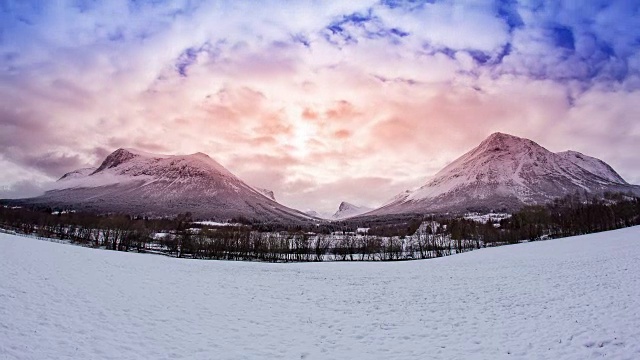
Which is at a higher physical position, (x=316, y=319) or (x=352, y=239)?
(x=352, y=239)

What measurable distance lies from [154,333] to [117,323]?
2.65 m

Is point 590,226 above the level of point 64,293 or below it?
above

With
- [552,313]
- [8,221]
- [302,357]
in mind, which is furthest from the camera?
[8,221]

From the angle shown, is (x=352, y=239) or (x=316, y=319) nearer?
(x=316, y=319)

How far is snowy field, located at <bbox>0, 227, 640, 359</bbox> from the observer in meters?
16.2

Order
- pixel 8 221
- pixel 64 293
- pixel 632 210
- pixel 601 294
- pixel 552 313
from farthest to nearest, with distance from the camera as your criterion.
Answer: pixel 8 221 < pixel 632 210 < pixel 64 293 < pixel 601 294 < pixel 552 313

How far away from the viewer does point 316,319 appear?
2367 centimetres

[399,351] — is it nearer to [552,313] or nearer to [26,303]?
[552,313]

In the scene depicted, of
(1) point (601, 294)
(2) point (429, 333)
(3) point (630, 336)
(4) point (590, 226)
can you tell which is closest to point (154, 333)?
(2) point (429, 333)

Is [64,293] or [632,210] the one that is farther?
[632,210]

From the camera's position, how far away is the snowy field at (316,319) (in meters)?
16.2

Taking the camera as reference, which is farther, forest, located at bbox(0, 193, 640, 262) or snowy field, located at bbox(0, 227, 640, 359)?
forest, located at bbox(0, 193, 640, 262)

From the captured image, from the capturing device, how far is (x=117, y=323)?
20.1 metres

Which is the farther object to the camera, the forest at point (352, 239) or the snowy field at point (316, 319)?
the forest at point (352, 239)
